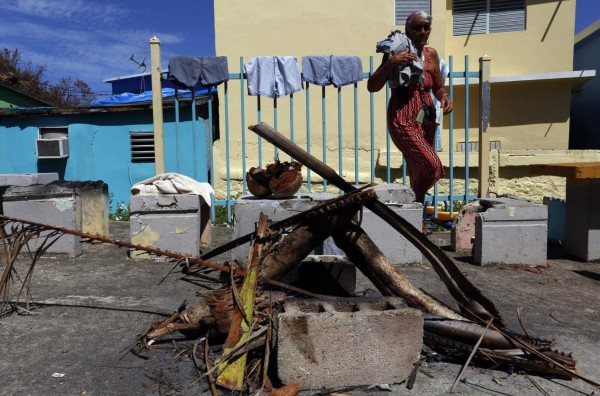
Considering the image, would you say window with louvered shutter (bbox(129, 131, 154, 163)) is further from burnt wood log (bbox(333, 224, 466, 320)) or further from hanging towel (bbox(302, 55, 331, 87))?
burnt wood log (bbox(333, 224, 466, 320))

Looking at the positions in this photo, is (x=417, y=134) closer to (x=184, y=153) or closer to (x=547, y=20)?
(x=184, y=153)

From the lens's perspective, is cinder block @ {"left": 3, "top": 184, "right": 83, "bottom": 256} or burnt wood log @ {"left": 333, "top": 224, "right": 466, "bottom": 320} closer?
burnt wood log @ {"left": 333, "top": 224, "right": 466, "bottom": 320}

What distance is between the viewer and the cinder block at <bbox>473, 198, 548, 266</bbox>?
493 cm

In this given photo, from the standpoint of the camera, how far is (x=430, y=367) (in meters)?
2.58

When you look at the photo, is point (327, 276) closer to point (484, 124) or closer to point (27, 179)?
point (484, 124)

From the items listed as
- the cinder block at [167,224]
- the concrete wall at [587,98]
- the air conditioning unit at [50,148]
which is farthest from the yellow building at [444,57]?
the cinder block at [167,224]

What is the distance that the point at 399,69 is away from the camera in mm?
4281

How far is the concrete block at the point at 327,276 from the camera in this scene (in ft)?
11.1

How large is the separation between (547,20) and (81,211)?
10.4 metres

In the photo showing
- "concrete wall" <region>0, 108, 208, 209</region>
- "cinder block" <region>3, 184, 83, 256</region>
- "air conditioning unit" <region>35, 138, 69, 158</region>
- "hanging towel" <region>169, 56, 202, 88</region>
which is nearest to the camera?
"cinder block" <region>3, 184, 83, 256</region>

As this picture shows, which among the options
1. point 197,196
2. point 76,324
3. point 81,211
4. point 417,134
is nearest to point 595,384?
point 417,134

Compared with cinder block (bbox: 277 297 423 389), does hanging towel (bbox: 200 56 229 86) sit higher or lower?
higher

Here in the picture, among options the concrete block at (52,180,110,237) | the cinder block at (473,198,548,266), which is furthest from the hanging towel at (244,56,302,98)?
the cinder block at (473,198,548,266)

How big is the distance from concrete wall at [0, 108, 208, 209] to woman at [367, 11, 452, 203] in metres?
5.50
